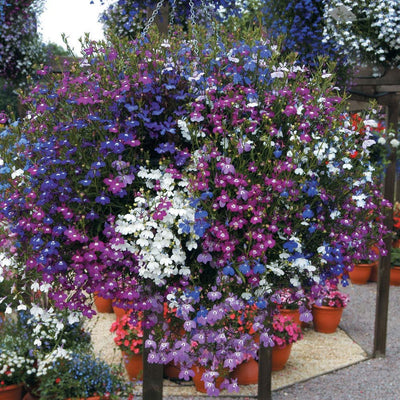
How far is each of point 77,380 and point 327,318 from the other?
2.68 metres

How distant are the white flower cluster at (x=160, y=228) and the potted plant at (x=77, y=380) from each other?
3.89 feet

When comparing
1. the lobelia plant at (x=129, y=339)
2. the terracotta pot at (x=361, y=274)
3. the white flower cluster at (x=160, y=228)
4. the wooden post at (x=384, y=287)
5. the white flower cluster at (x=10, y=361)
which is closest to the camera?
the white flower cluster at (x=160, y=228)

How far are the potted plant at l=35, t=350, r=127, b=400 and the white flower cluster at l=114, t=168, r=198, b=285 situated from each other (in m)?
1.19

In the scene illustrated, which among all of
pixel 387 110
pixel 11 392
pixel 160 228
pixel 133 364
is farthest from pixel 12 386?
pixel 387 110

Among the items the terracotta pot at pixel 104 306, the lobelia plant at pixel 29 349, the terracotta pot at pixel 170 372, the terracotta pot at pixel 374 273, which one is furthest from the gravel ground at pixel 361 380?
the terracotta pot at pixel 104 306

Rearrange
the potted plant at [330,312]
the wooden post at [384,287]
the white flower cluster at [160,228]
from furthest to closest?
the potted plant at [330,312], the wooden post at [384,287], the white flower cluster at [160,228]

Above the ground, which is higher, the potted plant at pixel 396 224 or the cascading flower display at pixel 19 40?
the cascading flower display at pixel 19 40

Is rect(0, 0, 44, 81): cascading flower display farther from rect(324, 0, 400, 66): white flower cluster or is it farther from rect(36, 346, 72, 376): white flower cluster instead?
rect(36, 346, 72, 376): white flower cluster

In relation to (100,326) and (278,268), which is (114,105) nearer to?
(278,268)

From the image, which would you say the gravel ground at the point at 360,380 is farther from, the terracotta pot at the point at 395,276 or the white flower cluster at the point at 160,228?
the white flower cluster at the point at 160,228

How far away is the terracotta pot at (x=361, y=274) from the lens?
625 cm

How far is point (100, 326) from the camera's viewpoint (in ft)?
15.5

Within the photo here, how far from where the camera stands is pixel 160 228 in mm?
1698

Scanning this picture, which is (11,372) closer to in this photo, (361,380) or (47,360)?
(47,360)
